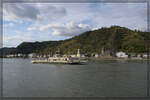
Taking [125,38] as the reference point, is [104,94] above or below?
below

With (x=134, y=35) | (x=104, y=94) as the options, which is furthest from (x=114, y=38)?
(x=104, y=94)

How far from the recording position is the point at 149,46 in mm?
148375

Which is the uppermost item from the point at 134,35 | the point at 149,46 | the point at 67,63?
the point at 134,35

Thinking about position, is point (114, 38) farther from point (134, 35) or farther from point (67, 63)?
point (67, 63)

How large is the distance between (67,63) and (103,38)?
460 ft

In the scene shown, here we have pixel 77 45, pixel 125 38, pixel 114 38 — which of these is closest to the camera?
pixel 114 38

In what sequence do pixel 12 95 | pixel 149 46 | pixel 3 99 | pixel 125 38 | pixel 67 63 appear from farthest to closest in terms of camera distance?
pixel 125 38, pixel 149 46, pixel 67 63, pixel 12 95, pixel 3 99

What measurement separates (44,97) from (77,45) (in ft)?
588

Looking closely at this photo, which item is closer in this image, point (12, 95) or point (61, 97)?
point (61, 97)

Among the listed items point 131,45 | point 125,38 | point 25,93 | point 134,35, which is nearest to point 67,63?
point 25,93

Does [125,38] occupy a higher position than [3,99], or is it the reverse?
[125,38]

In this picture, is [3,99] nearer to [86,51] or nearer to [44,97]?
[44,97]

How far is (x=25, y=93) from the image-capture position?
16734mm

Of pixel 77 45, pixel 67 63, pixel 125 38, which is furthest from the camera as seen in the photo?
pixel 77 45
